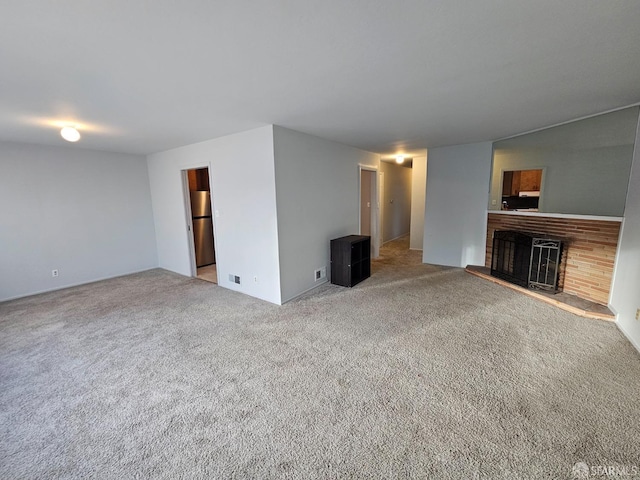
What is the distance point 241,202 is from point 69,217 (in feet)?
10.5

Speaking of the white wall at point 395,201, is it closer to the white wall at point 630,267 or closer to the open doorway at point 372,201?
the open doorway at point 372,201

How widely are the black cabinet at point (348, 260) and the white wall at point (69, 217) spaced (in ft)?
13.3

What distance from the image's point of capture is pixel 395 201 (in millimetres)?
→ 7945

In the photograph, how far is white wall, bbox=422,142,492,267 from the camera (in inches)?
192

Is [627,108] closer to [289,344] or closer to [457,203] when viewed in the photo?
[457,203]

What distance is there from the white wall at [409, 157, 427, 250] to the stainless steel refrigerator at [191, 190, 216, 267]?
5025 mm

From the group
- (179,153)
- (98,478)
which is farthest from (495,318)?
(179,153)

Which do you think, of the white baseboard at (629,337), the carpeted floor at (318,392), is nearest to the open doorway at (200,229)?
the carpeted floor at (318,392)

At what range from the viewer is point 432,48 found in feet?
5.47

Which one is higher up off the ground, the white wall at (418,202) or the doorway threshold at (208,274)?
the white wall at (418,202)

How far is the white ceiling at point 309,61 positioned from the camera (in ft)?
4.37

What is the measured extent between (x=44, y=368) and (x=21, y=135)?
327 cm

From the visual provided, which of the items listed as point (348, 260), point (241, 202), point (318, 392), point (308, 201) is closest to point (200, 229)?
point (241, 202)

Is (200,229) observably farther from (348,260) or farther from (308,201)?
(348,260)
